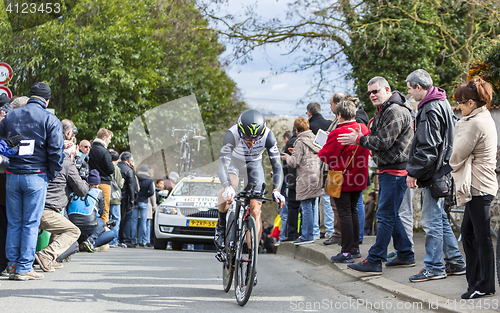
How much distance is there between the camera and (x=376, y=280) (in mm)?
6066

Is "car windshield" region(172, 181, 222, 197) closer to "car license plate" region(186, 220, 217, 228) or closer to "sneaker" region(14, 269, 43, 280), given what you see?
"car license plate" region(186, 220, 217, 228)

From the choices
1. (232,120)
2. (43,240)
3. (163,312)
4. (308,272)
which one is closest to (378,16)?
(308,272)

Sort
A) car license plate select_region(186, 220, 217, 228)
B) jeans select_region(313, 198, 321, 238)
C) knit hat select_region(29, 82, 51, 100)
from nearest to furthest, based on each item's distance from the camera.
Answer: knit hat select_region(29, 82, 51, 100) < jeans select_region(313, 198, 321, 238) < car license plate select_region(186, 220, 217, 228)

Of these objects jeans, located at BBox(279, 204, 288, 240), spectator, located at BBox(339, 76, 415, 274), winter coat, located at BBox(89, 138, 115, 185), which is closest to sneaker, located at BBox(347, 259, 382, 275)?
spectator, located at BBox(339, 76, 415, 274)

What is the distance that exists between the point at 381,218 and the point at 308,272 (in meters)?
1.68

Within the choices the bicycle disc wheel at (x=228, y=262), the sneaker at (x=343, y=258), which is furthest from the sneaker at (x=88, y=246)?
the sneaker at (x=343, y=258)

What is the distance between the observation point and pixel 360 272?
658 cm

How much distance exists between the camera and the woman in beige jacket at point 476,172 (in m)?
4.82

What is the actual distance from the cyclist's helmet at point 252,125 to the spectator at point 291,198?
4408 millimetres

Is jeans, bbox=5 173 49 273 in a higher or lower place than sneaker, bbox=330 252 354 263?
higher

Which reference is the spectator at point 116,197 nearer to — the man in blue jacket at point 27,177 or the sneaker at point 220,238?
the man in blue jacket at point 27,177

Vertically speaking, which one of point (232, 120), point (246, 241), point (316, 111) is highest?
point (232, 120)

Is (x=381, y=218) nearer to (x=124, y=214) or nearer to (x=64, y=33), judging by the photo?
(x=124, y=214)

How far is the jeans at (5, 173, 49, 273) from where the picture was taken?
6219mm
